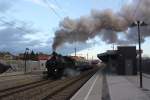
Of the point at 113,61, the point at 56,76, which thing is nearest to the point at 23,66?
the point at 113,61

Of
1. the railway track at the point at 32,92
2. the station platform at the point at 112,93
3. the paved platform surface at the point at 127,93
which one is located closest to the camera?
the paved platform surface at the point at 127,93

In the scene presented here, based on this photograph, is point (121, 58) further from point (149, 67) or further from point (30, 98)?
point (30, 98)

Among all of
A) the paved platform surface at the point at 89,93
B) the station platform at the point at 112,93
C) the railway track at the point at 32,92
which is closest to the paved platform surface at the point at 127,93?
the station platform at the point at 112,93

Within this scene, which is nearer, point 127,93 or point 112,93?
point 127,93

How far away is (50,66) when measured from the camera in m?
40.6

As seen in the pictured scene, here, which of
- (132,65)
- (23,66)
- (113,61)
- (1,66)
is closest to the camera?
(1,66)

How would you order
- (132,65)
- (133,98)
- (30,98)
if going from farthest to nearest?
(132,65), (30,98), (133,98)

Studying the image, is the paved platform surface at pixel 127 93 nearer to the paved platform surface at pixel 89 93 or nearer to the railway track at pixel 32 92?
the paved platform surface at pixel 89 93

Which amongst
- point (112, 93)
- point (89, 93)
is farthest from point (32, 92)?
point (112, 93)

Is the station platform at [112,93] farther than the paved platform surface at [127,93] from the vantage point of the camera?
Yes

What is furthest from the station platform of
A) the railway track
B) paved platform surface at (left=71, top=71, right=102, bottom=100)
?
the railway track

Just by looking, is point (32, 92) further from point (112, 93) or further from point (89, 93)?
point (112, 93)

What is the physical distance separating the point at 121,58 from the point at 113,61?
45.5 ft

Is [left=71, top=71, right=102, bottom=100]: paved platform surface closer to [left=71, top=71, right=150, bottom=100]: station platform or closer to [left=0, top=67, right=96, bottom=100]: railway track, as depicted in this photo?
[left=71, top=71, right=150, bottom=100]: station platform
